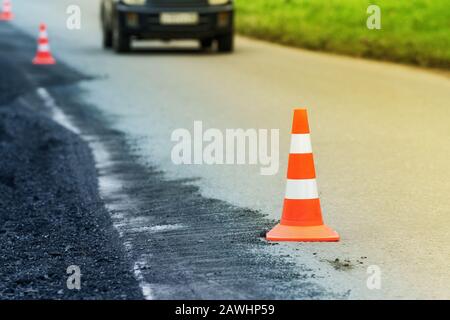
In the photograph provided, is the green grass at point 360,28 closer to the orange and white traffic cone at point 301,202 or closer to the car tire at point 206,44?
the car tire at point 206,44

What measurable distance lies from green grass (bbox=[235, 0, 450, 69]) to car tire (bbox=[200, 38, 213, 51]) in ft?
4.98

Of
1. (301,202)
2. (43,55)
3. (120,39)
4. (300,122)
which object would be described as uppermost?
(300,122)

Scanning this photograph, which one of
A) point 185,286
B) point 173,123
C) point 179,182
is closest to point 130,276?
point 185,286

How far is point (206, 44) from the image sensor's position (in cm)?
2469

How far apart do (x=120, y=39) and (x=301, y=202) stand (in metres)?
16.1

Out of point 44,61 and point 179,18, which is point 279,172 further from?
point 179,18

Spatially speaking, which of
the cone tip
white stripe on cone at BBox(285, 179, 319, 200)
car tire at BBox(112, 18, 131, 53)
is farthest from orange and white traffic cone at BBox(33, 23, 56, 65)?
white stripe on cone at BBox(285, 179, 319, 200)

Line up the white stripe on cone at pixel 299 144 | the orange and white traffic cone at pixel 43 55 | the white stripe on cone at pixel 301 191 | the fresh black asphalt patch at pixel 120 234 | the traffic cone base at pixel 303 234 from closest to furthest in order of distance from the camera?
the fresh black asphalt patch at pixel 120 234 → the traffic cone base at pixel 303 234 → the white stripe on cone at pixel 301 191 → the white stripe on cone at pixel 299 144 → the orange and white traffic cone at pixel 43 55

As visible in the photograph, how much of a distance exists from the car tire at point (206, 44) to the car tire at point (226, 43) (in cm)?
42

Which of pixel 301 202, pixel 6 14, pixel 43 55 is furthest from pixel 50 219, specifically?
pixel 6 14

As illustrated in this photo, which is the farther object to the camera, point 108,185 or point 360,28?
point 360,28

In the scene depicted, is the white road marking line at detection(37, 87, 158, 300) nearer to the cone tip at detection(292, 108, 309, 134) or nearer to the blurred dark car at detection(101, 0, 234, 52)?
the cone tip at detection(292, 108, 309, 134)

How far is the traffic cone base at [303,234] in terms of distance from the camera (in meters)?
7.54

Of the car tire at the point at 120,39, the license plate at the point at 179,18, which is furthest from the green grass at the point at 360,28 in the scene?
the car tire at the point at 120,39
